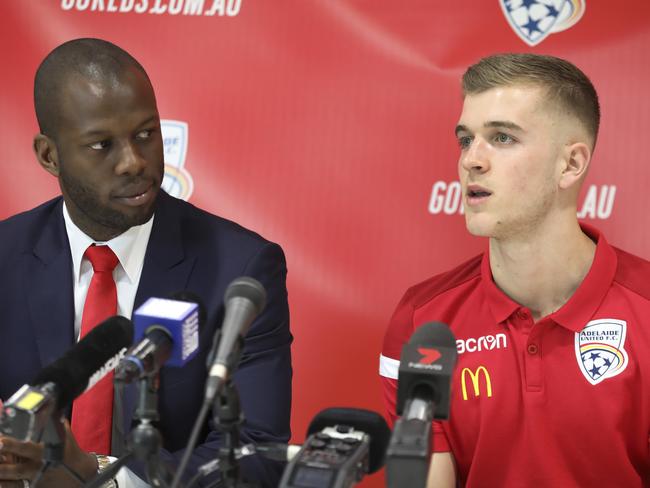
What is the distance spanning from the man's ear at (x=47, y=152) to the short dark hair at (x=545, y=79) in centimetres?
88

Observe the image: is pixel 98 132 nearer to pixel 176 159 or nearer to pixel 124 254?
pixel 124 254

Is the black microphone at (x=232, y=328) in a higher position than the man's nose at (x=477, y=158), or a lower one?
lower

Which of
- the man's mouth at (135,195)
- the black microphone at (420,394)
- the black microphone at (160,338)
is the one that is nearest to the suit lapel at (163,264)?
the man's mouth at (135,195)

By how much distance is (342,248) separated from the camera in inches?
107

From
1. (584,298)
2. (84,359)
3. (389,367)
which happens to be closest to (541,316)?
(584,298)

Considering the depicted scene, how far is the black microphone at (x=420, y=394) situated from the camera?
4.00 feet

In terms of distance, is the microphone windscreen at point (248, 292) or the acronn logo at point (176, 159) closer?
the microphone windscreen at point (248, 292)

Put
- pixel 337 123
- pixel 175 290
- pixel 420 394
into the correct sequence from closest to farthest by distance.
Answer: pixel 420 394
pixel 175 290
pixel 337 123

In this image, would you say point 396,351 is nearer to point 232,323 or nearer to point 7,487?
point 7,487

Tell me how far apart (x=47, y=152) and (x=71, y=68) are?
210 millimetres

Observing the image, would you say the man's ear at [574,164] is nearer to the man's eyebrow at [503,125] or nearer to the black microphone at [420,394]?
the man's eyebrow at [503,125]

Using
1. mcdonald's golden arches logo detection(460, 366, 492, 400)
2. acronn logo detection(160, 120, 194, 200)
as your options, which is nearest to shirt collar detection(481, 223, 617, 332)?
mcdonald's golden arches logo detection(460, 366, 492, 400)

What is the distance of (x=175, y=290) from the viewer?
84.0 inches

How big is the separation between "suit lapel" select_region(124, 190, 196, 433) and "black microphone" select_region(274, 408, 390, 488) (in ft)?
2.46
